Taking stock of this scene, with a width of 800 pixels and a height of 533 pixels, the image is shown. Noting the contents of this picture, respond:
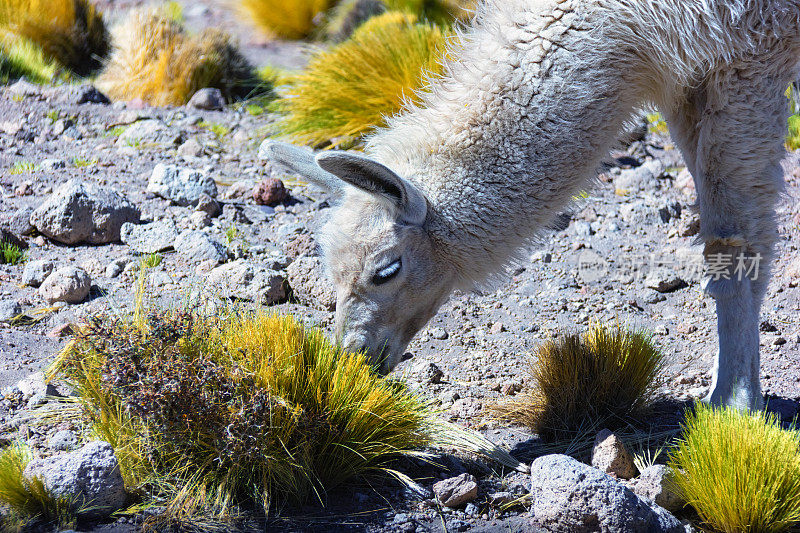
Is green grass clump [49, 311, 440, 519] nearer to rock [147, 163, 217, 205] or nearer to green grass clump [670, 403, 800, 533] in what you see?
green grass clump [670, 403, 800, 533]

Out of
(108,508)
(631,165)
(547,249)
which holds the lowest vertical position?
(108,508)

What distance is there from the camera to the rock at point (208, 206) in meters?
7.00

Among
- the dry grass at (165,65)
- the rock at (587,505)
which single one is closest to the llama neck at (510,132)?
the rock at (587,505)

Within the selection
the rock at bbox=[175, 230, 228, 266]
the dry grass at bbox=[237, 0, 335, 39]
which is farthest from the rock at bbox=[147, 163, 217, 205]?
the dry grass at bbox=[237, 0, 335, 39]

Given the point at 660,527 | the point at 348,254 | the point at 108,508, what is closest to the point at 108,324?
the point at 108,508

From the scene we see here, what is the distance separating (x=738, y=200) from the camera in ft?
14.4

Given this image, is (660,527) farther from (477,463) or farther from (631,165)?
(631,165)

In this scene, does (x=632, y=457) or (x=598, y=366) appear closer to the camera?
(x=632, y=457)

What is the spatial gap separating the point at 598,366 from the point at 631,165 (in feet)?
13.8

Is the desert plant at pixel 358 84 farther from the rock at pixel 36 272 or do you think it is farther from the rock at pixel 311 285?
the rock at pixel 36 272

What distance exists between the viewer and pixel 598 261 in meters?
6.74

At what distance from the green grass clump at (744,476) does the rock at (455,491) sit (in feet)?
3.12

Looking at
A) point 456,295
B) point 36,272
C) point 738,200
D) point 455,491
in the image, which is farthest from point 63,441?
point 738,200

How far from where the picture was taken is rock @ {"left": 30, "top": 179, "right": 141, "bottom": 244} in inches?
251
